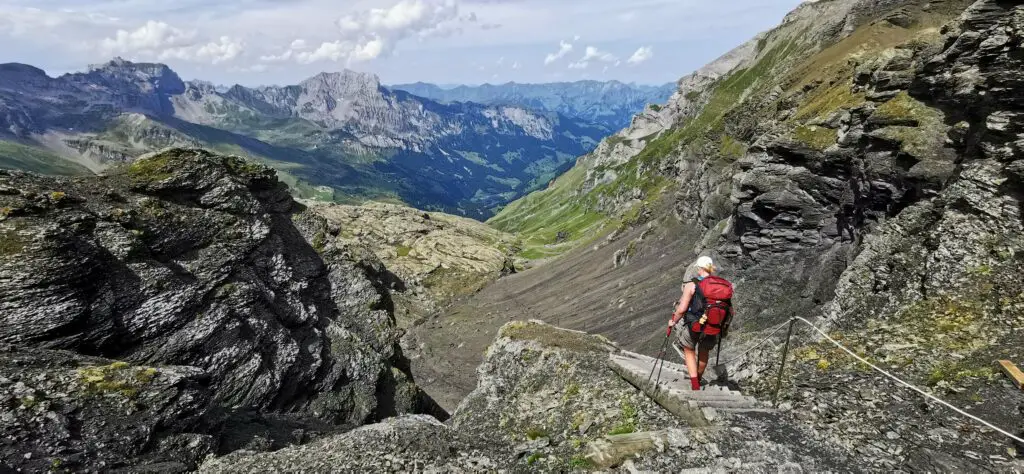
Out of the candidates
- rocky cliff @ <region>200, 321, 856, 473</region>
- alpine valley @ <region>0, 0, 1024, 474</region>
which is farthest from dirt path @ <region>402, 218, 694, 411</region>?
rocky cliff @ <region>200, 321, 856, 473</region>

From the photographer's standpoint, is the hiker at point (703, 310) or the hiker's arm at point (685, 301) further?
the hiker's arm at point (685, 301)

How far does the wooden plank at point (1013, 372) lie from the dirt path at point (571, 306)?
47.5 meters

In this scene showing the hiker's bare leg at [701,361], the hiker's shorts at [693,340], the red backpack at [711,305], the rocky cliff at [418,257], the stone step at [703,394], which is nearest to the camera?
the red backpack at [711,305]

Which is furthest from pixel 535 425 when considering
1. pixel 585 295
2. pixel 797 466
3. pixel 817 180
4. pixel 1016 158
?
pixel 585 295

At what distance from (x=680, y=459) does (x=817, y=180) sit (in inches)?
1881

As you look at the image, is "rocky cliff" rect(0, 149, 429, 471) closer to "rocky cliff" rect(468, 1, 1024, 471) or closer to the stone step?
the stone step

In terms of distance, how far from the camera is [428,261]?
5856 inches

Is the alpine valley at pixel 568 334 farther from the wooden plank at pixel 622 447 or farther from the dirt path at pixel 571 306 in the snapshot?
the dirt path at pixel 571 306

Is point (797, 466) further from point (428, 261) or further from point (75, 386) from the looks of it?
point (428, 261)

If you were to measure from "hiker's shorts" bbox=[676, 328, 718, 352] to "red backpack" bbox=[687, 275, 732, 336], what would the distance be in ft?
1.56

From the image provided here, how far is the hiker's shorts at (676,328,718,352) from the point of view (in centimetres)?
1791

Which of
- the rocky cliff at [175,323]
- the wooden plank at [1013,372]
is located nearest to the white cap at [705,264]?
the wooden plank at [1013,372]

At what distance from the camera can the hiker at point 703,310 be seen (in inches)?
668

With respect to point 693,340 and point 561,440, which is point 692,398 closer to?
point 693,340
